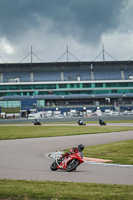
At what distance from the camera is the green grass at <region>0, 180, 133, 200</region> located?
697 cm

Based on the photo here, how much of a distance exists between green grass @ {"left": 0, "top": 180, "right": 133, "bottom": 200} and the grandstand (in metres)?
91.0

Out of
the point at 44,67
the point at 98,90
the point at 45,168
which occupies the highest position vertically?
the point at 44,67

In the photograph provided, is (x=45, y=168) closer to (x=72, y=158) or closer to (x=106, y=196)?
(x=72, y=158)

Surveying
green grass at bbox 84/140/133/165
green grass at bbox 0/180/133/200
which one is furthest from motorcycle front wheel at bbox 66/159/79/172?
green grass at bbox 84/140/133/165

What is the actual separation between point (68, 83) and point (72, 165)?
9621 cm

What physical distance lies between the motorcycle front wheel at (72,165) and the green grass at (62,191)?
9.02 ft

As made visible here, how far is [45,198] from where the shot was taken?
6.96 metres

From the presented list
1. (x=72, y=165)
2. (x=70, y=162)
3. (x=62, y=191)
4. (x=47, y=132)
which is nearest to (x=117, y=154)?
(x=70, y=162)

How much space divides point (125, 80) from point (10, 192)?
102m

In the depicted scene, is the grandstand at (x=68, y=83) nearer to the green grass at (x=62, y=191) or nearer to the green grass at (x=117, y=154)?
the green grass at (x=117, y=154)

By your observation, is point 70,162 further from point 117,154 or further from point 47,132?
point 47,132

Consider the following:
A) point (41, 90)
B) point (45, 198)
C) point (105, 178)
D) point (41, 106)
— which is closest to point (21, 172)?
point (105, 178)

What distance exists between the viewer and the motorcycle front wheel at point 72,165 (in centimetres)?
1141

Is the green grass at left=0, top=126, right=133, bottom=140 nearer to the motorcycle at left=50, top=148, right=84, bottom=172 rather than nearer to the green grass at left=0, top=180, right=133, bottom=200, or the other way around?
the motorcycle at left=50, top=148, right=84, bottom=172
